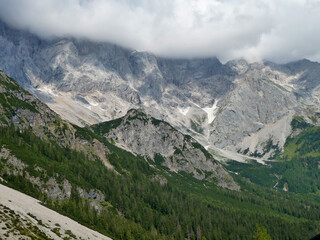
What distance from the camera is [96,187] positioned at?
198 metres

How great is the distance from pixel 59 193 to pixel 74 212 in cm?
3369

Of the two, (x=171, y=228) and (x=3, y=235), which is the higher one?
(x=3, y=235)

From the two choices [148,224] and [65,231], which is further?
[148,224]

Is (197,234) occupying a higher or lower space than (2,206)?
lower

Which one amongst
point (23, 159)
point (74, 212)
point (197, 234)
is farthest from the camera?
point (197, 234)

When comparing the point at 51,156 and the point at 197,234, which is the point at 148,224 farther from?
the point at 51,156

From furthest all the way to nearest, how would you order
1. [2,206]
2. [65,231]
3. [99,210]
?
[99,210] → [65,231] → [2,206]

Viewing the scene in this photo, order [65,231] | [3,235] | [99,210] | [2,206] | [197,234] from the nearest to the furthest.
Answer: [3,235]
[2,206]
[65,231]
[99,210]
[197,234]

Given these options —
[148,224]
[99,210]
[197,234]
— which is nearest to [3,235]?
[99,210]

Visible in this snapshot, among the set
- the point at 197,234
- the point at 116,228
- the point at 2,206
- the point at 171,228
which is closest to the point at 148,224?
the point at 171,228

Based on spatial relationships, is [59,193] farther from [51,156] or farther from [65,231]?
[65,231]

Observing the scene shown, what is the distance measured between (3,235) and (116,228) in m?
91.9

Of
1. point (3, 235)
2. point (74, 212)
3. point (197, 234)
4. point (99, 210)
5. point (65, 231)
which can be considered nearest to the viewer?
point (3, 235)

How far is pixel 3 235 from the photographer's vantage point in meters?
56.8
